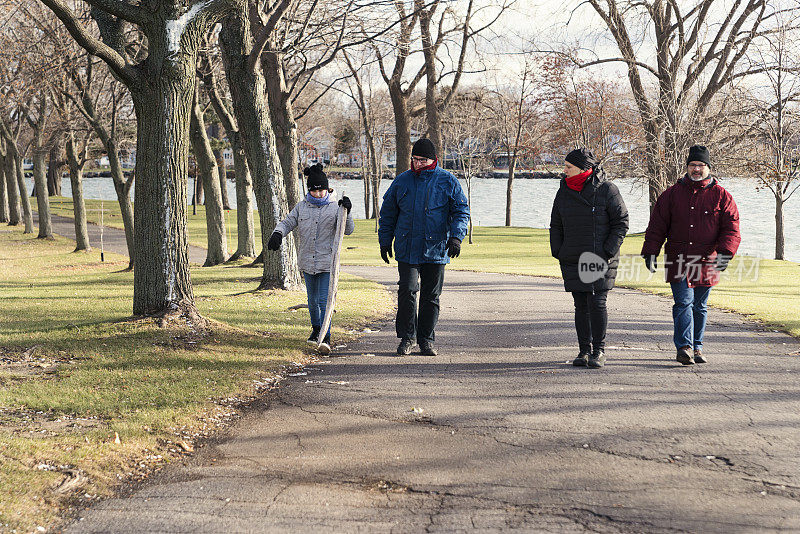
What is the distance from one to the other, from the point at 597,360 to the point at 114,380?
4389 millimetres

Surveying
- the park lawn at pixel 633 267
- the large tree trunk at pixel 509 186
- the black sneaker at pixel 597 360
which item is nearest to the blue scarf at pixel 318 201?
the black sneaker at pixel 597 360

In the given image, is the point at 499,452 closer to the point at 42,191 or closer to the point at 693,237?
the point at 693,237

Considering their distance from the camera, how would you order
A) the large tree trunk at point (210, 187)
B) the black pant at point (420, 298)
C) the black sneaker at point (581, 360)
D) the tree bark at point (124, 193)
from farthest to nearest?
the tree bark at point (124, 193), the large tree trunk at point (210, 187), the black pant at point (420, 298), the black sneaker at point (581, 360)

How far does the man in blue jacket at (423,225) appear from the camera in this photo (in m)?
7.79

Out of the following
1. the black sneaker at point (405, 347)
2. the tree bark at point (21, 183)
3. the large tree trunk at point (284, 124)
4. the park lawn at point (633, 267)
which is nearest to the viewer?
the black sneaker at point (405, 347)

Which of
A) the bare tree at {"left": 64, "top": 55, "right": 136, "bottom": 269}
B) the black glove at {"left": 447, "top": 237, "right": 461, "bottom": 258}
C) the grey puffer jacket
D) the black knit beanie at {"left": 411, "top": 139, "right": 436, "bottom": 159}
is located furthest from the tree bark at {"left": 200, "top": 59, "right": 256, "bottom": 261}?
the black glove at {"left": 447, "top": 237, "right": 461, "bottom": 258}

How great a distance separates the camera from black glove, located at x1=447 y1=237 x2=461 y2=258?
24.7 ft

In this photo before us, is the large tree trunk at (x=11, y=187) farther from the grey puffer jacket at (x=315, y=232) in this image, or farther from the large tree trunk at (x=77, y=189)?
the grey puffer jacket at (x=315, y=232)

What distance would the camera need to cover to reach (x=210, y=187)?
21.3 m

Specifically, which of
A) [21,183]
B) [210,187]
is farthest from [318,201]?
[21,183]

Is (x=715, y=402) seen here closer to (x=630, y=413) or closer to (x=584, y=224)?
(x=630, y=413)

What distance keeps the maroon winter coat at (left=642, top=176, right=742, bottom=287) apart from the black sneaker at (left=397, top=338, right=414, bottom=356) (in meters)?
2.58

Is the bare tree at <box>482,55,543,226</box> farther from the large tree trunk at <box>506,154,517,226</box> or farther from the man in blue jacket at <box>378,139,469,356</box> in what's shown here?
the man in blue jacket at <box>378,139,469,356</box>

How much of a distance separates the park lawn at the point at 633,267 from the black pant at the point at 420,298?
15.9ft
